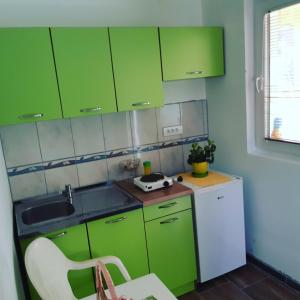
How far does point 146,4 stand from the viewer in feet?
8.14

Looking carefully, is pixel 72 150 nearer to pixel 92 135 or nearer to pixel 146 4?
pixel 92 135

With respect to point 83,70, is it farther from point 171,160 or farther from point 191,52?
point 171,160

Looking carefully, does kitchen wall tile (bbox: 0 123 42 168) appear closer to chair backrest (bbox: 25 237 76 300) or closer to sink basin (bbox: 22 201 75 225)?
sink basin (bbox: 22 201 75 225)

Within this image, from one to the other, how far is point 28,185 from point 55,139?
40 centimetres

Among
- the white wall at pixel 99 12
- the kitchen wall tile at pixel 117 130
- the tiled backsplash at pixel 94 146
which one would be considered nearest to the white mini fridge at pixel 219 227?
the tiled backsplash at pixel 94 146

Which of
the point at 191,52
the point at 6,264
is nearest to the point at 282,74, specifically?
the point at 191,52

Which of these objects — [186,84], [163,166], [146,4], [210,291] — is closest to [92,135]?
[163,166]

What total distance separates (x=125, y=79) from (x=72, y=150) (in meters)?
0.71

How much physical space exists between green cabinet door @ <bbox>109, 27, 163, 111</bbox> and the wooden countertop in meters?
0.63

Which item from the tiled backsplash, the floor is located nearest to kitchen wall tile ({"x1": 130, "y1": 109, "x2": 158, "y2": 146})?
the tiled backsplash

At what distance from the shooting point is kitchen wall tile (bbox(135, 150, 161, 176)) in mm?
2691

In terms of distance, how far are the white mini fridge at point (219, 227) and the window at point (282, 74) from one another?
21.0 inches

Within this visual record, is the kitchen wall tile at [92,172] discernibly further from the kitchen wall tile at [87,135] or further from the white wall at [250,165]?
the white wall at [250,165]

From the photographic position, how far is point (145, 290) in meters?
1.40
